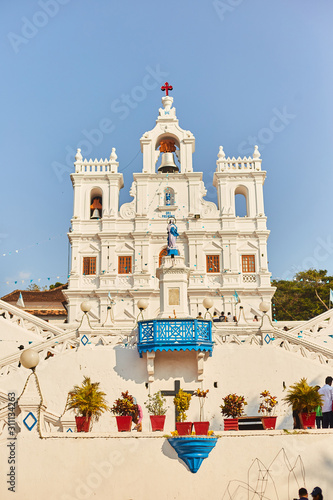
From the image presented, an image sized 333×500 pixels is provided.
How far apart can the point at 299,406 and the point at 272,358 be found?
19.8 feet

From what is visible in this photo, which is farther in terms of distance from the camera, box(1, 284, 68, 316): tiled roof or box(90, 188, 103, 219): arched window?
box(1, 284, 68, 316): tiled roof

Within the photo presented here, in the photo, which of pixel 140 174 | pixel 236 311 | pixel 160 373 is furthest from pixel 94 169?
pixel 160 373

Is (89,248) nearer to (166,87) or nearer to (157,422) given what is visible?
(166,87)

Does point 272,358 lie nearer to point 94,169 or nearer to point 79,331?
point 79,331

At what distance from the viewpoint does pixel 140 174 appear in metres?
39.0

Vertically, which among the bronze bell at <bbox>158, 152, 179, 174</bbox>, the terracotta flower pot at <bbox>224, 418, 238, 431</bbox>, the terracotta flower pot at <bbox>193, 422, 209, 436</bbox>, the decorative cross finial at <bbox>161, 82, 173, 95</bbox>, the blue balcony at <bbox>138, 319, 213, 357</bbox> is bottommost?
the terracotta flower pot at <bbox>193, 422, 209, 436</bbox>

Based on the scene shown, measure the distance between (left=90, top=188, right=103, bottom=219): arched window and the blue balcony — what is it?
18.6m

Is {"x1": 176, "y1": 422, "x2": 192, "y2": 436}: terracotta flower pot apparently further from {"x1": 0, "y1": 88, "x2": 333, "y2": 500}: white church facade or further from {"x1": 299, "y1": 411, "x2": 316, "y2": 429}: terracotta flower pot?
{"x1": 299, "y1": 411, "x2": 316, "y2": 429}: terracotta flower pot

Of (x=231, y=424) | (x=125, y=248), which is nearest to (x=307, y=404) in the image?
(x=231, y=424)

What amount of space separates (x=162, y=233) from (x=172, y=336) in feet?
55.0

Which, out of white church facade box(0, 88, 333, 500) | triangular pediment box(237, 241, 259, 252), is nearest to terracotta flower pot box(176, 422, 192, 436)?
white church facade box(0, 88, 333, 500)

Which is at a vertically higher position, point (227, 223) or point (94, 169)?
point (94, 169)

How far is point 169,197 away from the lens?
39094 millimetres

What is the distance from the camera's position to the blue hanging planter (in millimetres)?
14742
